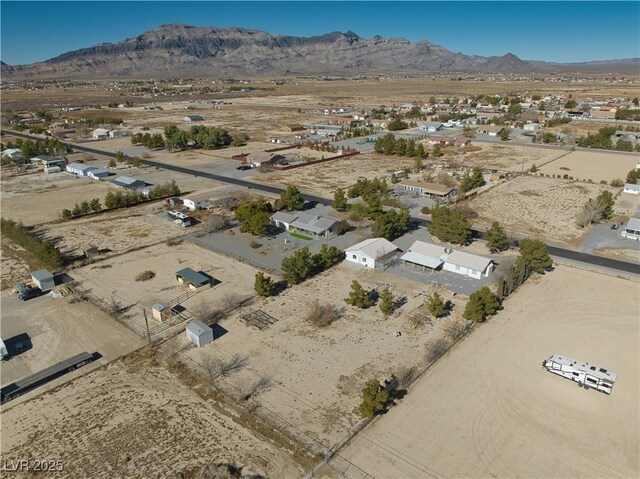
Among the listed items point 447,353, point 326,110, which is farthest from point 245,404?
point 326,110

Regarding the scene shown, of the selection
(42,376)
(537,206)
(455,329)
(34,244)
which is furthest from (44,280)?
(537,206)

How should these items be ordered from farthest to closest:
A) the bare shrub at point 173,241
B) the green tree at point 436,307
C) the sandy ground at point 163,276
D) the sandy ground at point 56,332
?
the bare shrub at point 173,241 → the sandy ground at point 163,276 → the green tree at point 436,307 → the sandy ground at point 56,332

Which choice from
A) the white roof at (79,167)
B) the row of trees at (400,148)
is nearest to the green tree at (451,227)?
the row of trees at (400,148)

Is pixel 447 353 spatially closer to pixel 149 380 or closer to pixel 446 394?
pixel 446 394

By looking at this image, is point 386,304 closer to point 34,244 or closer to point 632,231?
point 632,231

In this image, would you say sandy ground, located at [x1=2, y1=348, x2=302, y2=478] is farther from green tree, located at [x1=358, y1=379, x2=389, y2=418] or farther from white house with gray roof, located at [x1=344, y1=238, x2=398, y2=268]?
white house with gray roof, located at [x1=344, y1=238, x2=398, y2=268]

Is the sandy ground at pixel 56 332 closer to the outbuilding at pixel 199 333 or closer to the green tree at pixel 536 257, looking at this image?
the outbuilding at pixel 199 333
